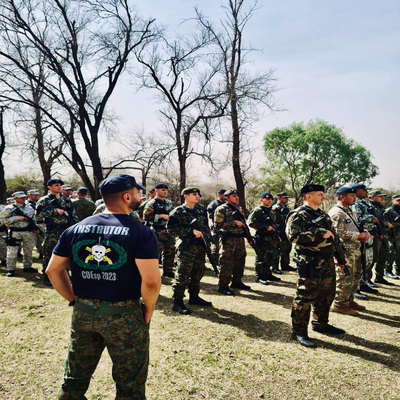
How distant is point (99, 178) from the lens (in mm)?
15039

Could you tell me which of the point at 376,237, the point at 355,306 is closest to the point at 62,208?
the point at 355,306

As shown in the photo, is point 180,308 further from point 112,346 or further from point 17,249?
point 17,249

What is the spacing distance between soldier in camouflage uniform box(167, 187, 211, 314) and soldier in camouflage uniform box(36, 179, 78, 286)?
9.60 feet

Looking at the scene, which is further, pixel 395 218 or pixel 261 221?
pixel 395 218

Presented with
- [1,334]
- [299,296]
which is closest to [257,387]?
[299,296]

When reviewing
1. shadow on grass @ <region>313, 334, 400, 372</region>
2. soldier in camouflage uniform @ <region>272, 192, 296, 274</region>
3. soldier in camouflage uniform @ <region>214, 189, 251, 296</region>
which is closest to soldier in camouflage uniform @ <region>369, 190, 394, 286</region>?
soldier in camouflage uniform @ <region>272, 192, 296, 274</region>

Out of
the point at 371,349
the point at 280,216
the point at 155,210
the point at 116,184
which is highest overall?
the point at 116,184

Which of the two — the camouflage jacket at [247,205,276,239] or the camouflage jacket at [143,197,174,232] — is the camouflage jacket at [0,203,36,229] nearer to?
the camouflage jacket at [143,197,174,232]

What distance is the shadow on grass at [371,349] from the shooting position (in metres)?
3.57

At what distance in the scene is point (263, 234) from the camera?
23.7 feet

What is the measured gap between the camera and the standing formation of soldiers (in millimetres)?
3992

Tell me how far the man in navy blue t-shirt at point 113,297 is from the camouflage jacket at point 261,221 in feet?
17.1

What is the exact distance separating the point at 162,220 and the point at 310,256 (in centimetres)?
413

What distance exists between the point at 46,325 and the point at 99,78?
13.9 metres
